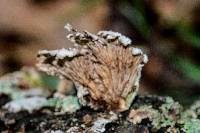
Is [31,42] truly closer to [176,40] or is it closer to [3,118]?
[176,40]

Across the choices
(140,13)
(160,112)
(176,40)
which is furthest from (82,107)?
(176,40)

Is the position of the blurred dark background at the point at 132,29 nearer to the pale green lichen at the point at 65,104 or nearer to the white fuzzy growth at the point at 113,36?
the pale green lichen at the point at 65,104

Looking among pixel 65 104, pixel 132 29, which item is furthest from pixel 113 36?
pixel 132 29

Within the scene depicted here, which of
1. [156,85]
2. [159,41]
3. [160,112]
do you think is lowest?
[160,112]

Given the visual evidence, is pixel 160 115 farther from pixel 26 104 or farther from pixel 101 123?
pixel 26 104

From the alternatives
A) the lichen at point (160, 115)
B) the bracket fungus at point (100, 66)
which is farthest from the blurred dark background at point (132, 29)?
the bracket fungus at point (100, 66)

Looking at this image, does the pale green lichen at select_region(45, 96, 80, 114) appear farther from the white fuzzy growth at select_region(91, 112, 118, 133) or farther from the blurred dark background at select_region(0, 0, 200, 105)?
the blurred dark background at select_region(0, 0, 200, 105)

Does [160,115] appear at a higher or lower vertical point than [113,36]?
lower
